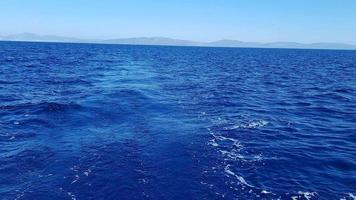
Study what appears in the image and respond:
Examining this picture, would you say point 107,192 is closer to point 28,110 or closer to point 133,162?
point 133,162

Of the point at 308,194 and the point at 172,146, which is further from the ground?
the point at 172,146

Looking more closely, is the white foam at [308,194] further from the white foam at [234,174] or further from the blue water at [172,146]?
the white foam at [234,174]

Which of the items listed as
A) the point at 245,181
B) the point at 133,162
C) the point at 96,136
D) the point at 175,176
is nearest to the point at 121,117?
the point at 96,136

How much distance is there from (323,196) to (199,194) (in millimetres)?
4549

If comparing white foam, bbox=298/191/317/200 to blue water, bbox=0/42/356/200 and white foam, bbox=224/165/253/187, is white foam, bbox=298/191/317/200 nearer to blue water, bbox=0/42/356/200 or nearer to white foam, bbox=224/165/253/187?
blue water, bbox=0/42/356/200

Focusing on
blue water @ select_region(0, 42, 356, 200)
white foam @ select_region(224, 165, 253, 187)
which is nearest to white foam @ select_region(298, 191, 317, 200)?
blue water @ select_region(0, 42, 356, 200)

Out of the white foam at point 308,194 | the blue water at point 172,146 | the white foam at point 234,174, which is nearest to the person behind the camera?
the white foam at point 308,194

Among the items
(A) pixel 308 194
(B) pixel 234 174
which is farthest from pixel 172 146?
(A) pixel 308 194

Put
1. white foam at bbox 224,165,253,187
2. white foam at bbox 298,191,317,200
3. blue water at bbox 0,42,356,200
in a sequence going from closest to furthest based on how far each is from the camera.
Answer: white foam at bbox 298,191,317,200
blue water at bbox 0,42,356,200
white foam at bbox 224,165,253,187

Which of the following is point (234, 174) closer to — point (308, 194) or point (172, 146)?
point (308, 194)

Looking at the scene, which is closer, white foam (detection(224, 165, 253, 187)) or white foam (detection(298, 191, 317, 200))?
white foam (detection(298, 191, 317, 200))

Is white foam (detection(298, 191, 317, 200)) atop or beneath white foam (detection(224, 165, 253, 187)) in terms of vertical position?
beneath

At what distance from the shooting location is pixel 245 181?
1359 cm

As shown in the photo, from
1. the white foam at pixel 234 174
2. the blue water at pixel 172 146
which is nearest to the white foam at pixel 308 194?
the blue water at pixel 172 146
